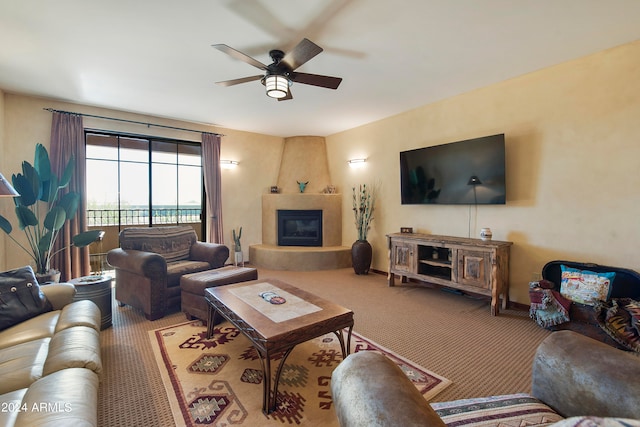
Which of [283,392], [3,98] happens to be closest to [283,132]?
[3,98]

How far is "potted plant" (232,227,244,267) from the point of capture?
5.49 m

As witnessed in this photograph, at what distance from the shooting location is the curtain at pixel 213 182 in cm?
527

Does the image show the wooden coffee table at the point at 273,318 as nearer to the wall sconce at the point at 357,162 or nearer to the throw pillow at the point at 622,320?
the throw pillow at the point at 622,320

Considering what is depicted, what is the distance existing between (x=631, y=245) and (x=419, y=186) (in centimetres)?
228

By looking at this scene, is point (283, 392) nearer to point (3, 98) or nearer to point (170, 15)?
point (170, 15)

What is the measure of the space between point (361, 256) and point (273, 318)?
3180mm

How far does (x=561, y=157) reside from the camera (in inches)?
120

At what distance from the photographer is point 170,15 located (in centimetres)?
223

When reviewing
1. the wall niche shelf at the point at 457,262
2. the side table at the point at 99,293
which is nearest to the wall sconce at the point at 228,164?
the side table at the point at 99,293

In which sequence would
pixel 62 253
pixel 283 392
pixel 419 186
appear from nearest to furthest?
pixel 283 392, pixel 62 253, pixel 419 186

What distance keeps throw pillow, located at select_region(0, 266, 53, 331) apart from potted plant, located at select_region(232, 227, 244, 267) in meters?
3.36

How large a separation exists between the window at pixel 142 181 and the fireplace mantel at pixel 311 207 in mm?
1328

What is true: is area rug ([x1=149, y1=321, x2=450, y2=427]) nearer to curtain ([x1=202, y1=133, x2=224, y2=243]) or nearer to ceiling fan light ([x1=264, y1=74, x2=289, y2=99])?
ceiling fan light ([x1=264, y1=74, x2=289, y2=99])

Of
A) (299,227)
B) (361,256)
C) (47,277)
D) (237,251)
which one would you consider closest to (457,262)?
(361,256)
